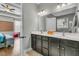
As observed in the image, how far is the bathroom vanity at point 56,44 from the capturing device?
6.41ft

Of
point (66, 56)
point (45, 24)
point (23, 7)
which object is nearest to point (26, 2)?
point (23, 7)

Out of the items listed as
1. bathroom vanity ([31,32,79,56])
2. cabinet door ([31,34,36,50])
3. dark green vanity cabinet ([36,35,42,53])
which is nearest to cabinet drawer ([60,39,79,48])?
bathroom vanity ([31,32,79,56])

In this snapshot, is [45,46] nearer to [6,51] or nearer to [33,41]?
[33,41]

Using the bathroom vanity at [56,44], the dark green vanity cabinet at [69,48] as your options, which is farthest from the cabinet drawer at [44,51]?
the dark green vanity cabinet at [69,48]

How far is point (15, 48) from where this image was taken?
2270 millimetres

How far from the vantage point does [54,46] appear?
85.2 inches

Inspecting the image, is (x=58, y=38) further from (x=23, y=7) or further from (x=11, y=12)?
(x=11, y=12)

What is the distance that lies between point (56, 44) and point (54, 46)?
0.06 metres

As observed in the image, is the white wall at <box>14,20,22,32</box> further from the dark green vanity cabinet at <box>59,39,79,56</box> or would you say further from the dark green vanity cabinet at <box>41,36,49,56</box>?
the dark green vanity cabinet at <box>59,39,79,56</box>

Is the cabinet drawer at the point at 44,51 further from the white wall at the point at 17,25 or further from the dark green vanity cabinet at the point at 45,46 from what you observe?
the white wall at the point at 17,25

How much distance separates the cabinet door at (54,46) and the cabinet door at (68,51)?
108mm

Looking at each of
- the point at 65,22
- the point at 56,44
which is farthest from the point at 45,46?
the point at 65,22

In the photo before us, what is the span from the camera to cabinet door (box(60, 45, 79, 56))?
77.0 inches

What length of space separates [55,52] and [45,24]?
2.05 feet
